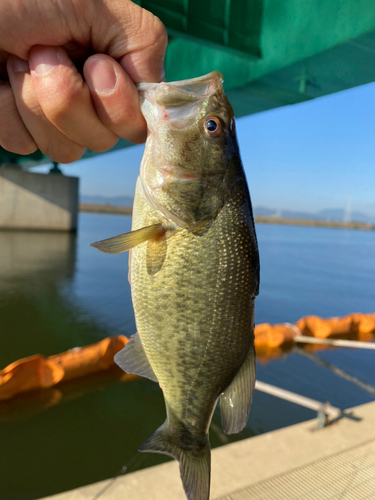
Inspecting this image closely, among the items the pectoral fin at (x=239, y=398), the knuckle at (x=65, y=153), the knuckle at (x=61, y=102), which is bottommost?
the pectoral fin at (x=239, y=398)

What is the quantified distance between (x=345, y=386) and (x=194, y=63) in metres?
5.76

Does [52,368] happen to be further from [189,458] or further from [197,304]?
[197,304]

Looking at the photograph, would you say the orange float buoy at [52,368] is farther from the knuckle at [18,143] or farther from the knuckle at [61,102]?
the knuckle at [61,102]

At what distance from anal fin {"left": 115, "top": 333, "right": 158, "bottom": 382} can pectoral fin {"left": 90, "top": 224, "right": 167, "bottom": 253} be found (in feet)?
1.56

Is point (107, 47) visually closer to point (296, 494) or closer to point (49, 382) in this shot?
point (296, 494)

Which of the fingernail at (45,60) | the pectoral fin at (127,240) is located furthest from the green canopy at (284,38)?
the pectoral fin at (127,240)

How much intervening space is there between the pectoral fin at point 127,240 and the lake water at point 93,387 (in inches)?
121

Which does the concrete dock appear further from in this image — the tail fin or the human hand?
the human hand

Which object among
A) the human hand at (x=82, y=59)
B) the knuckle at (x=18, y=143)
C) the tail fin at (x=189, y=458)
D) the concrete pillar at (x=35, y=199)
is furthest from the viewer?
the concrete pillar at (x=35, y=199)

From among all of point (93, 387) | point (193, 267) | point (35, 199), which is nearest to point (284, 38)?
point (193, 267)

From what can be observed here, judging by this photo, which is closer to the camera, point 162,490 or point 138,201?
point 138,201

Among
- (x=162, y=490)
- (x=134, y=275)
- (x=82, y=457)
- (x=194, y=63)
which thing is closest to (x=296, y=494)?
(x=162, y=490)

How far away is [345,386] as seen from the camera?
570cm

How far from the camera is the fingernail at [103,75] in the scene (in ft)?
4.90
